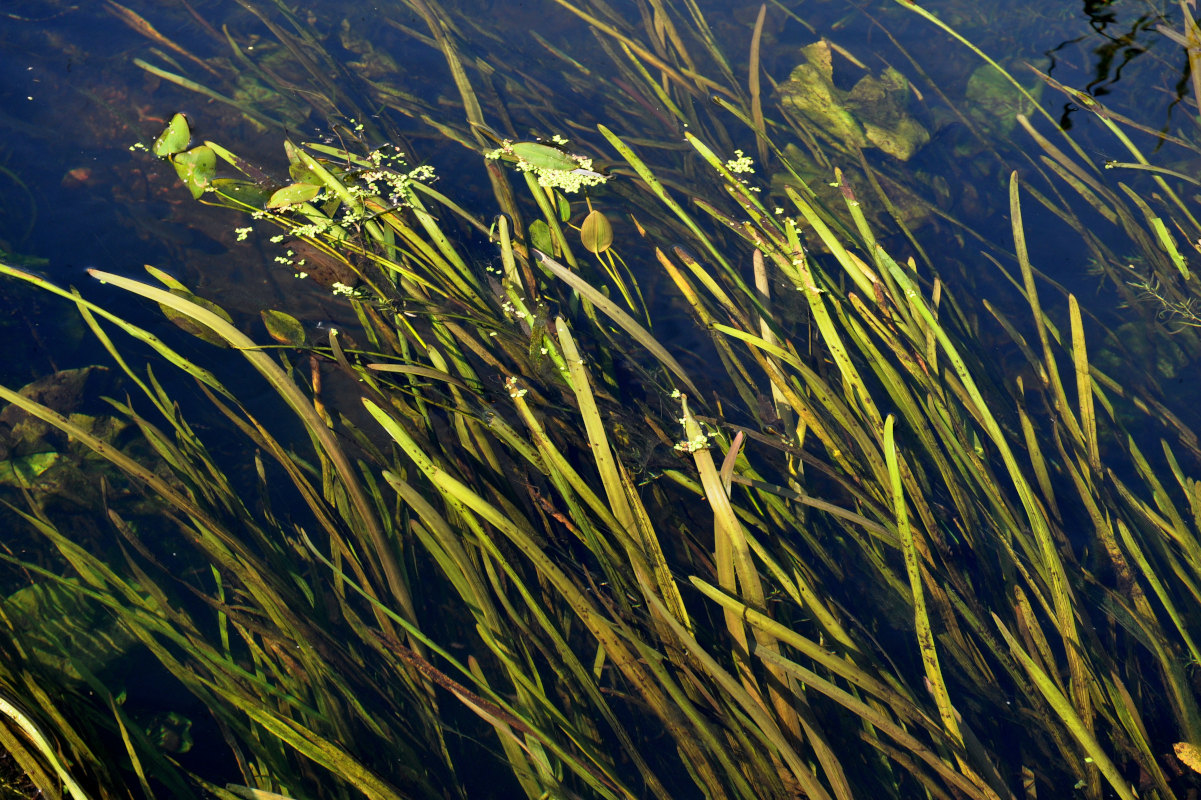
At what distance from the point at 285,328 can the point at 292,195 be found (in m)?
0.42

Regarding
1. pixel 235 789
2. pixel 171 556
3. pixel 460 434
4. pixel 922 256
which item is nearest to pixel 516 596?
pixel 460 434

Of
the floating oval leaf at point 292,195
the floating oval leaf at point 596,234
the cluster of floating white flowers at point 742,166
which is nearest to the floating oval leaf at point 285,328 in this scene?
the floating oval leaf at point 292,195

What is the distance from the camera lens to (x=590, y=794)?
178cm

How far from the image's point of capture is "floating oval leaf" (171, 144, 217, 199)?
194 cm

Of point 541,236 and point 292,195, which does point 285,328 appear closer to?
point 292,195

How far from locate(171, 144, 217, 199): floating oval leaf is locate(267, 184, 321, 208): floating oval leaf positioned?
239mm

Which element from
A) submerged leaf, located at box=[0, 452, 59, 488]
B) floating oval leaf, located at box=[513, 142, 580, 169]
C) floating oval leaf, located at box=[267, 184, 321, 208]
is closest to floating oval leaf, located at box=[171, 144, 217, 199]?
floating oval leaf, located at box=[267, 184, 321, 208]

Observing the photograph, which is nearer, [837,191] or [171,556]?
[171,556]

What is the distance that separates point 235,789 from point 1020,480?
2040 millimetres

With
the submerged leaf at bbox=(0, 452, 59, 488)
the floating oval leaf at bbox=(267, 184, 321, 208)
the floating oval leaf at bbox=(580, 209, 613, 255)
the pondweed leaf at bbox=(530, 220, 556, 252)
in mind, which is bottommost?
the submerged leaf at bbox=(0, 452, 59, 488)

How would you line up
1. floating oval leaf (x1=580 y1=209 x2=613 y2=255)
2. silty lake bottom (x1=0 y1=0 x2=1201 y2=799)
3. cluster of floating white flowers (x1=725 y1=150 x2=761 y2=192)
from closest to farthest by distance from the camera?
silty lake bottom (x1=0 y1=0 x2=1201 y2=799)
floating oval leaf (x1=580 y1=209 x2=613 y2=255)
cluster of floating white flowers (x1=725 y1=150 x2=761 y2=192)

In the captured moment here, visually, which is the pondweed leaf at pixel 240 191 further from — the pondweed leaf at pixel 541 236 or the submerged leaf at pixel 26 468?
the submerged leaf at pixel 26 468

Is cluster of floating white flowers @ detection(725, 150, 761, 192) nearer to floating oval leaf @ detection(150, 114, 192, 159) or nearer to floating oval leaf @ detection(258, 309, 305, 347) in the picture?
floating oval leaf @ detection(258, 309, 305, 347)

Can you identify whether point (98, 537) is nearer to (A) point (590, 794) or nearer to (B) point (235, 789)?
(B) point (235, 789)
